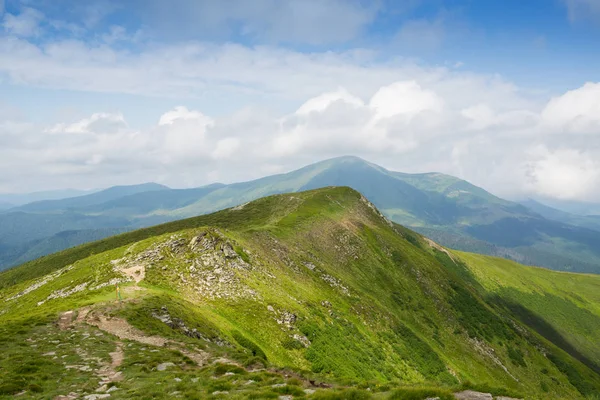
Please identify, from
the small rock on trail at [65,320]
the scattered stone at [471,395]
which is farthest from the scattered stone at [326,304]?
the scattered stone at [471,395]

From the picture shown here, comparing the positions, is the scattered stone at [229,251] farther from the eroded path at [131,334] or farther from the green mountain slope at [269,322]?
the eroded path at [131,334]

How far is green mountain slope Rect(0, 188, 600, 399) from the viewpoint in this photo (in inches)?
762

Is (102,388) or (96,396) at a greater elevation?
(96,396)

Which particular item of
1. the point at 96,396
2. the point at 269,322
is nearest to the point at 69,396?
the point at 96,396

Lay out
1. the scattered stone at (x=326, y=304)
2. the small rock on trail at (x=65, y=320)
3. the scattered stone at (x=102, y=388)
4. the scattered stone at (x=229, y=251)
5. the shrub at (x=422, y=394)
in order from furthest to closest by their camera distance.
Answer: the scattered stone at (x=229, y=251) → the scattered stone at (x=326, y=304) → the small rock on trail at (x=65, y=320) → the scattered stone at (x=102, y=388) → the shrub at (x=422, y=394)

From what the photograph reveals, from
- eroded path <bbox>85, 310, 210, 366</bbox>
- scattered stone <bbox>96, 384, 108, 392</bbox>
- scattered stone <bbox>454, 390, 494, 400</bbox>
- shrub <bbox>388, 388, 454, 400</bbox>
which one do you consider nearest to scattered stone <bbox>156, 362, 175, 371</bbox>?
eroded path <bbox>85, 310, 210, 366</bbox>

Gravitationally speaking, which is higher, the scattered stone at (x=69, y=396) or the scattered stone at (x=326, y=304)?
the scattered stone at (x=69, y=396)

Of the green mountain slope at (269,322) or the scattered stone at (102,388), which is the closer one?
the scattered stone at (102,388)

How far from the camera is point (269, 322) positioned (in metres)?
38.2

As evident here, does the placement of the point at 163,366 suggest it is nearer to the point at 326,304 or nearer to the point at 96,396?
the point at 96,396

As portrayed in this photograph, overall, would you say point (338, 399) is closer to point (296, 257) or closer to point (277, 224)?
point (296, 257)

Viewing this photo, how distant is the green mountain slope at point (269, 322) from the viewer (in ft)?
63.5

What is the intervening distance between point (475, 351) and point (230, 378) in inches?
2689

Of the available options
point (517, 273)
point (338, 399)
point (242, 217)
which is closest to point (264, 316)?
point (338, 399)
